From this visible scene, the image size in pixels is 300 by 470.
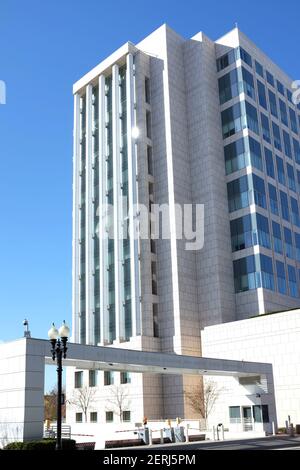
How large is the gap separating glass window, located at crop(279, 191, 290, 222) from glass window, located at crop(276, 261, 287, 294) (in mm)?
7311

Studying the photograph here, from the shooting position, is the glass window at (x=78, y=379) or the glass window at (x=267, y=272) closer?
the glass window at (x=267, y=272)

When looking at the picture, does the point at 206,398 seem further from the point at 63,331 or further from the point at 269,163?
the point at 269,163

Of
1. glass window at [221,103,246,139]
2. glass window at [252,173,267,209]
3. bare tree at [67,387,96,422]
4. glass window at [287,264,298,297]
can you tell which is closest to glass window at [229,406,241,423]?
bare tree at [67,387,96,422]

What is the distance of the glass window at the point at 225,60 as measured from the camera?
228 feet

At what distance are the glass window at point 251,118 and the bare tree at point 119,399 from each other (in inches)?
1357

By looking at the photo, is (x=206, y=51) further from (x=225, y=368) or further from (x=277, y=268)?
(x=225, y=368)

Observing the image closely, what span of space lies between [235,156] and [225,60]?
1358 cm

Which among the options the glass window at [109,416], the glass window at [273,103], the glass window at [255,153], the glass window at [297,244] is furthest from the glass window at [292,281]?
the glass window at [109,416]

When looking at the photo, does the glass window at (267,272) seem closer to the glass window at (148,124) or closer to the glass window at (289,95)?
the glass window at (148,124)

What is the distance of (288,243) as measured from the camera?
226 ft

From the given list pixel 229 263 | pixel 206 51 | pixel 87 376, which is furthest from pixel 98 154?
pixel 87 376

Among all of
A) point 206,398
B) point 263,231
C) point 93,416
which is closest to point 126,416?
point 93,416

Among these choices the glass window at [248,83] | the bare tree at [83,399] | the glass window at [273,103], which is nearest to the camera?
the bare tree at [83,399]

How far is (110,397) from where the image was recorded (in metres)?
61.9
